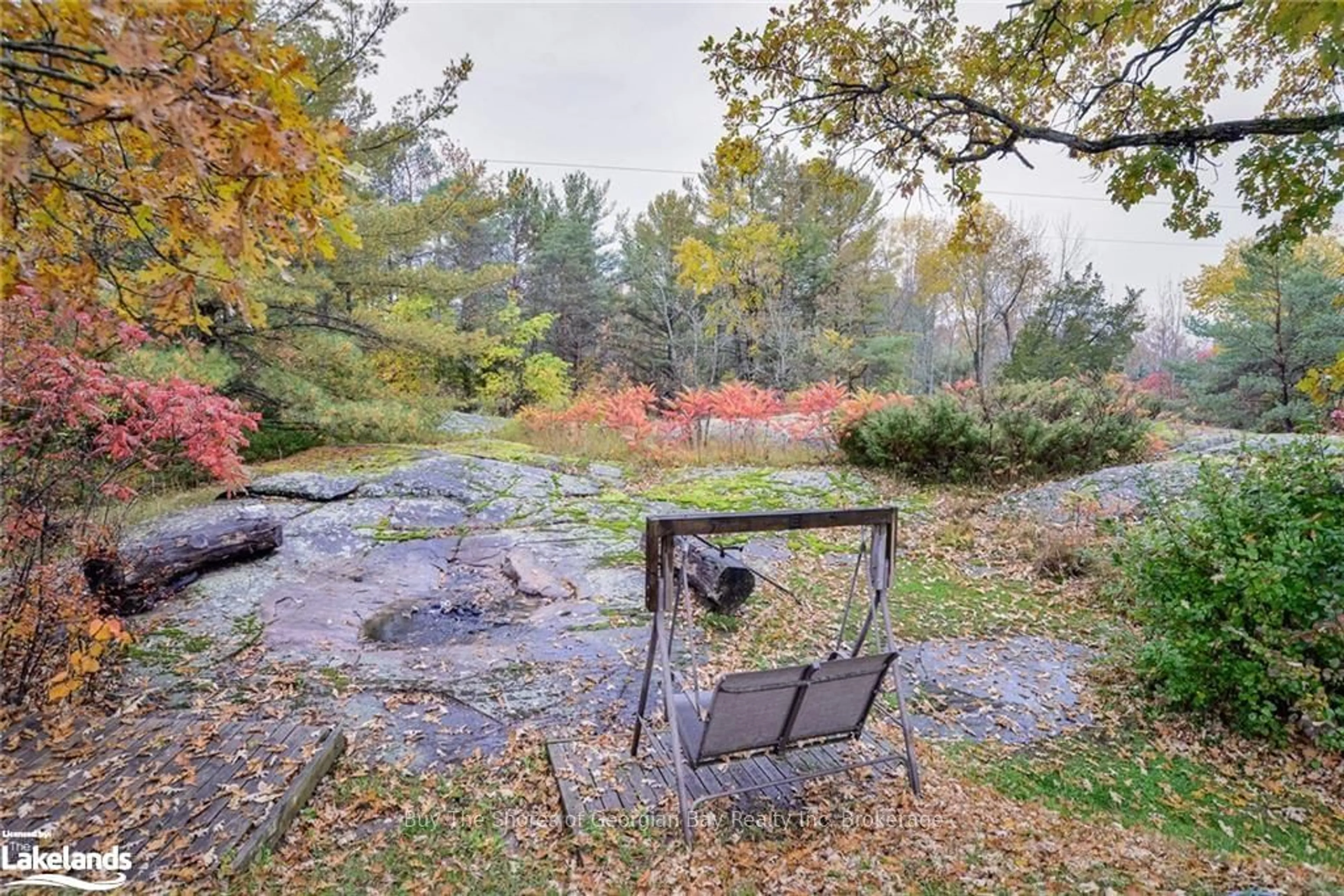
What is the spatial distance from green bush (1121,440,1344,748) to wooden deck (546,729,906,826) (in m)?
1.73

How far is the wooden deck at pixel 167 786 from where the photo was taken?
72.3 inches

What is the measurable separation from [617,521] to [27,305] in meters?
4.23

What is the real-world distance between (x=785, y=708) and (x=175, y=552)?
4291mm

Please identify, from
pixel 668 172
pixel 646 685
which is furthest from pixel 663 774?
pixel 668 172

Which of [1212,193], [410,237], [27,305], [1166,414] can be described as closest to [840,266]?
[1166,414]

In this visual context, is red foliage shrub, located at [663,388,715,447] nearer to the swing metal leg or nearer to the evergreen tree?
the swing metal leg

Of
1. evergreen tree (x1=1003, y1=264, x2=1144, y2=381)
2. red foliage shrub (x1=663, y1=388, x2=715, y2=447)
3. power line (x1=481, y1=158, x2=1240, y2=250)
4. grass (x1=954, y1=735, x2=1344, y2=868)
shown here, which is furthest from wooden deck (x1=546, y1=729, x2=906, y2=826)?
evergreen tree (x1=1003, y1=264, x2=1144, y2=381)

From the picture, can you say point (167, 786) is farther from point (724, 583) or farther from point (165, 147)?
point (724, 583)

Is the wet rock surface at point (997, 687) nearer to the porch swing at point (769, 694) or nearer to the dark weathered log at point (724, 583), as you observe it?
the porch swing at point (769, 694)

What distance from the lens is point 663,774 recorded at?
2432mm

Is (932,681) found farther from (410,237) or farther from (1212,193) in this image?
(410,237)

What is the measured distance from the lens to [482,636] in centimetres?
382

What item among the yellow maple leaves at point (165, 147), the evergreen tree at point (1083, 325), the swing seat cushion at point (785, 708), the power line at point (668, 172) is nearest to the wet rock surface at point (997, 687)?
the swing seat cushion at point (785, 708)

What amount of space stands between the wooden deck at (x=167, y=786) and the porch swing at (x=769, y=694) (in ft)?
4.32
